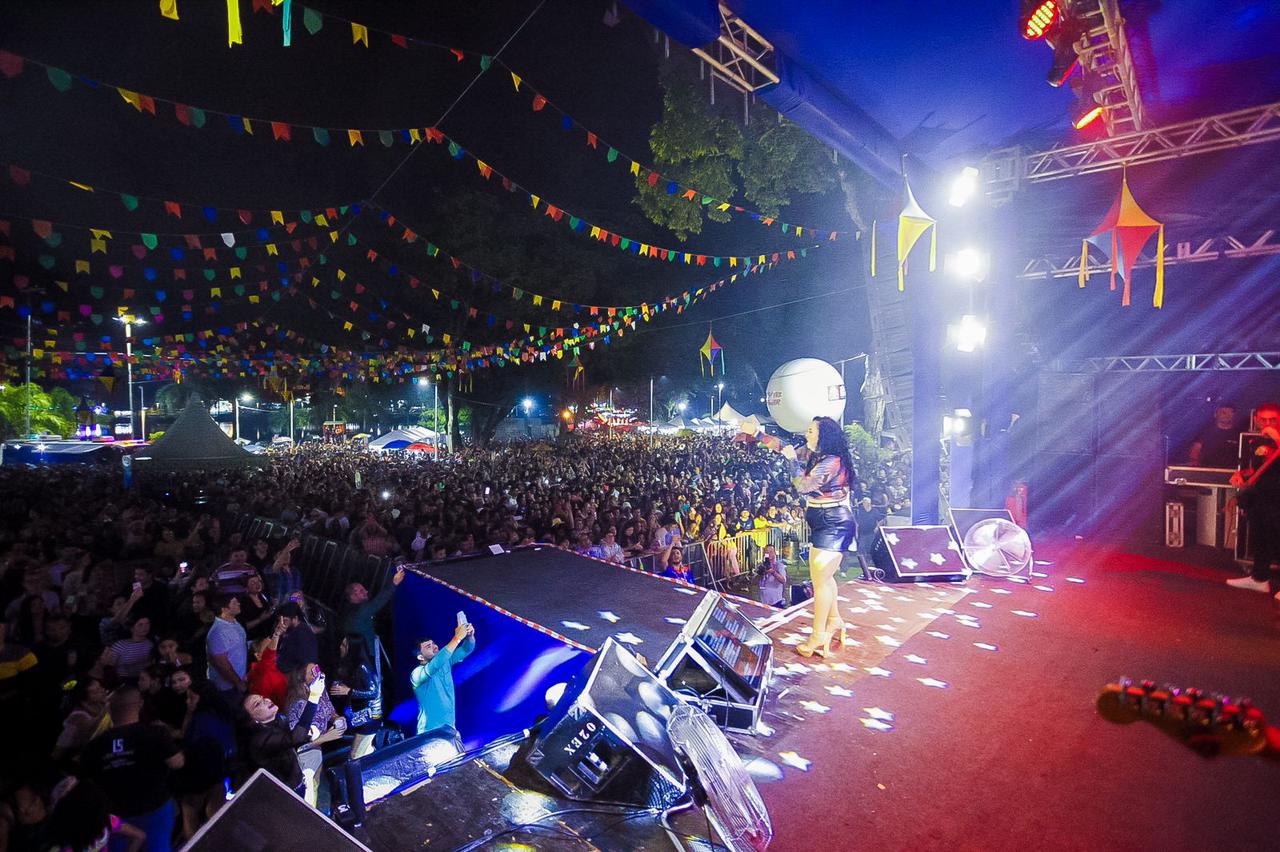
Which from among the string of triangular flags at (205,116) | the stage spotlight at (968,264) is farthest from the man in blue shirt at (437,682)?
the stage spotlight at (968,264)

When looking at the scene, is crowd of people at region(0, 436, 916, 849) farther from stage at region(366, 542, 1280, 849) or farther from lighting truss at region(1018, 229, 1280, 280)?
lighting truss at region(1018, 229, 1280, 280)

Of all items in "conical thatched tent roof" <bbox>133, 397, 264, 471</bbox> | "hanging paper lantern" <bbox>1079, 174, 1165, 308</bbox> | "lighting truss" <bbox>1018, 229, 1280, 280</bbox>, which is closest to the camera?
"hanging paper lantern" <bbox>1079, 174, 1165, 308</bbox>

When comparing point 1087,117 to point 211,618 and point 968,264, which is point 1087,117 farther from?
point 211,618

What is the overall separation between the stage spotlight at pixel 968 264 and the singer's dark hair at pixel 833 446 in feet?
14.8

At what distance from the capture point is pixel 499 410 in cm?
2598

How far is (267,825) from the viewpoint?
1773 millimetres

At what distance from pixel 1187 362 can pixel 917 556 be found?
6.25 m

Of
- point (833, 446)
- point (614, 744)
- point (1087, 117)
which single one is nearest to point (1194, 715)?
point (614, 744)

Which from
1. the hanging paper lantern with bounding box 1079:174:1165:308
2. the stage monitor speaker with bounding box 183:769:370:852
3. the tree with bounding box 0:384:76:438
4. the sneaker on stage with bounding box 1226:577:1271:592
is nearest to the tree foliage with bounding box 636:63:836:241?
the hanging paper lantern with bounding box 1079:174:1165:308

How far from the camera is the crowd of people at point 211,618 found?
3039 millimetres

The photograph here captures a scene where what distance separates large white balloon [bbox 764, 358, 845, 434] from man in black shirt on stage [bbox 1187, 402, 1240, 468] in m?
7.24

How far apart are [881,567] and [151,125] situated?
10.0 m

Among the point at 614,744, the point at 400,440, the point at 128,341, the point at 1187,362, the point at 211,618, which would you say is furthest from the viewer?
the point at 400,440

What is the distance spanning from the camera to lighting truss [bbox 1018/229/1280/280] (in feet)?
24.1
